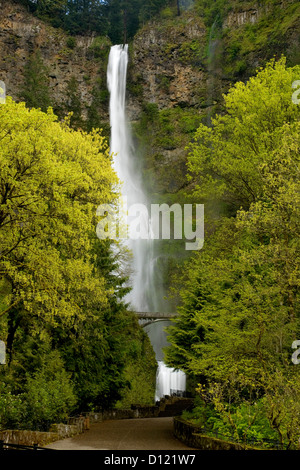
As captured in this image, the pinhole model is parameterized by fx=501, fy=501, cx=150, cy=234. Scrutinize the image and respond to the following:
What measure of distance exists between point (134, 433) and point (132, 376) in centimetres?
1544

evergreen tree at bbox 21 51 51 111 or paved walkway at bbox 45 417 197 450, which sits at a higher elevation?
evergreen tree at bbox 21 51 51 111

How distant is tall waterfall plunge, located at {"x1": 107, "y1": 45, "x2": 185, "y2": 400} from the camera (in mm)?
57344

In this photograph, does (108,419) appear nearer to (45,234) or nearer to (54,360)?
(54,360)

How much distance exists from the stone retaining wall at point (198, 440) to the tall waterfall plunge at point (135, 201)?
107 ft

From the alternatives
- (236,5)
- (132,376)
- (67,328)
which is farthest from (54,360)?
(236,5)

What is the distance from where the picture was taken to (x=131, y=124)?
74.1m

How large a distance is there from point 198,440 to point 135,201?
52.9 m

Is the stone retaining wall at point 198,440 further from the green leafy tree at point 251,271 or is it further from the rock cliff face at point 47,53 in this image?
the rock cliff face at point 47,53

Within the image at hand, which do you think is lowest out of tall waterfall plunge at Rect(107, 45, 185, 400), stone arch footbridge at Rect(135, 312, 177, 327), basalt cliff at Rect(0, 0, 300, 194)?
stone arch footbridge at Rect(135, 312, 177, 327)

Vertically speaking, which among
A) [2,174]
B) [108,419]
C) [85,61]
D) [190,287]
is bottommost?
[108,419]

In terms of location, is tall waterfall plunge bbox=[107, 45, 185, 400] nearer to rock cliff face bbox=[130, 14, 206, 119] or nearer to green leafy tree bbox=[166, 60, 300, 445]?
rock cliff face bbox=[130, 14, 206, 119]

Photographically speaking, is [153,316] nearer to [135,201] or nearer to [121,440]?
[135,201]

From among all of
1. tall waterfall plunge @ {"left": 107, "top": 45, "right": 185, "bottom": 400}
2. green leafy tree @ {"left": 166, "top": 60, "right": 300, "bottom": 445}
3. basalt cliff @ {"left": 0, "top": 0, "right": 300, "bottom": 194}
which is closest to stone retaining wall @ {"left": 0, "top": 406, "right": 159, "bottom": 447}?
green leafy tree @ {"left": 166, "top": 60, "right": 300, "bottom": 445}

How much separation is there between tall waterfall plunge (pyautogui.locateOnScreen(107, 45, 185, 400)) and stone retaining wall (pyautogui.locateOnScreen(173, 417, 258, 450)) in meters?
32.5
